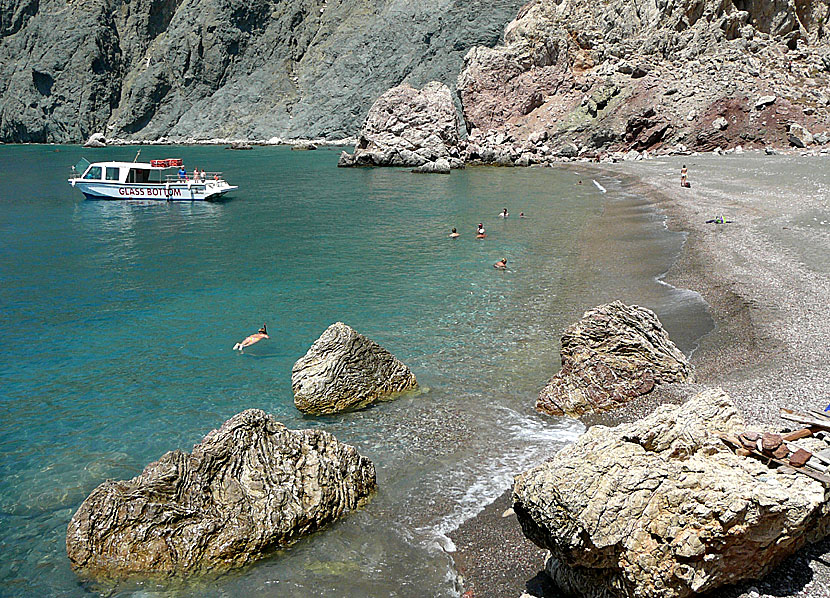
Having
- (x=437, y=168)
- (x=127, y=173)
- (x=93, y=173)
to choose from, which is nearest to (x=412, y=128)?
(x=437, y=168)

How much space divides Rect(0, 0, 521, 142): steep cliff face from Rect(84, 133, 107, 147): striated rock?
21.5 ft

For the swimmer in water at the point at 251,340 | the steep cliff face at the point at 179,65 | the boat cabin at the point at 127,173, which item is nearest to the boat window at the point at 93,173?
the boat cabin at the point at 127,173

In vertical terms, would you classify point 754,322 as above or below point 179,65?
below

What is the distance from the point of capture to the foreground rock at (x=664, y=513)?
4.90 meters

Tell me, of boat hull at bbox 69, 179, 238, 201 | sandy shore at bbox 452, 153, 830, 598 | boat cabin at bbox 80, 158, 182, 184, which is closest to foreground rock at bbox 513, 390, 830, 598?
sandy shore at bbox 452, 153, 830, 598

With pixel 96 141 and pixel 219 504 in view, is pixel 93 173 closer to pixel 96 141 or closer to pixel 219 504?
pixel 219 504

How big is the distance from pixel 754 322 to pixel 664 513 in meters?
9.59

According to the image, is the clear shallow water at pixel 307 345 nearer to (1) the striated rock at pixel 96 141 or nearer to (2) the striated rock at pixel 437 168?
(2) the striated rock at pixel 437 168

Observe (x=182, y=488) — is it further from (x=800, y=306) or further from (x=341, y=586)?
(x=800, y=306)

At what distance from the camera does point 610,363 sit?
10914 millimetres

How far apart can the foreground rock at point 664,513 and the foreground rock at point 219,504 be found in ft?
9.90

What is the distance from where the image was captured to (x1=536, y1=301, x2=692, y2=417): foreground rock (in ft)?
34.7

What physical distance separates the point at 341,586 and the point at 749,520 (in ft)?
13.4

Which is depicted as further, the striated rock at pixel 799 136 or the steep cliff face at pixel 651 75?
the steep cliff face at pixel 651 75
